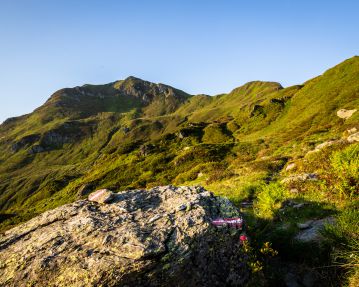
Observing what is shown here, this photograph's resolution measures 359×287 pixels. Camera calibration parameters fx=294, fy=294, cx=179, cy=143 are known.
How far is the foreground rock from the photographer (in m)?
7.27

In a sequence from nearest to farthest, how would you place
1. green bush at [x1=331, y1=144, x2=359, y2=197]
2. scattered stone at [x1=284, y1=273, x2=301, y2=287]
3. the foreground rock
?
the foreground rock, scattered stone at [x1=284, y1=273, x2=301, y2=287], green bush at [x1=331, y1=144, x2=359, y2=197]

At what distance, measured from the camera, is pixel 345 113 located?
208 ft

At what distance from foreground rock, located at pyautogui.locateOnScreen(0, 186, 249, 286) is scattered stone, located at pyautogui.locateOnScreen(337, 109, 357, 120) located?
61.9 m

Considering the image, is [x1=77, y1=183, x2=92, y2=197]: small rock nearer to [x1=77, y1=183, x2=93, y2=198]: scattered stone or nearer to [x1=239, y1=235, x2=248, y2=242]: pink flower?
[x1=77, y1=183, x2=93, y2=198]: scattered stone

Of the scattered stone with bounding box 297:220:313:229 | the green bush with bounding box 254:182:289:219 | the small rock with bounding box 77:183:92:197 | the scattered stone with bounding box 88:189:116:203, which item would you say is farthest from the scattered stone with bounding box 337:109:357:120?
the small rock with bounding box 77:183:92:197

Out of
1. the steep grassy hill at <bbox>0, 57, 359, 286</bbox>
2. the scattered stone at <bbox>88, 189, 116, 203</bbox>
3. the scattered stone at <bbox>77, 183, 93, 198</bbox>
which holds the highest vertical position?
the scattered stone at <bbox>88, 189, 116, 203</bbox>

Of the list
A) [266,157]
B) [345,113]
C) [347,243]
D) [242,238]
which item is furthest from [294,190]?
[345,113]

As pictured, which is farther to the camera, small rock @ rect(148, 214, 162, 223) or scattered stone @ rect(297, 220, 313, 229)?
scattered stone @ rect(297, 220, 313, 229)

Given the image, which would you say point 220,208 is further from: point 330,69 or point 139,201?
point 330,69

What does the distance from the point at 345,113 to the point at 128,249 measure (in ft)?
222

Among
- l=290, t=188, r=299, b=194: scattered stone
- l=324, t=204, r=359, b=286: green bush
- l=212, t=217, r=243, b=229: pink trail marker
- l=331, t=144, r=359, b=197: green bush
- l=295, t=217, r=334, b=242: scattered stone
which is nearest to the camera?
l=324, t=204, r=359, b=286: green bush

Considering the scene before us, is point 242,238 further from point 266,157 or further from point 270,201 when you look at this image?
point 266,157

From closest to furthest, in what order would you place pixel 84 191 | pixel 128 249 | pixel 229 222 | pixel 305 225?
pixel 128 249
pixel 229 222
pixel 305 225
pixel 84 191

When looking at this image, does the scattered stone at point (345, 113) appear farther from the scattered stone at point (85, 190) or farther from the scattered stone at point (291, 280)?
the scattered stone at point (85, 190)
